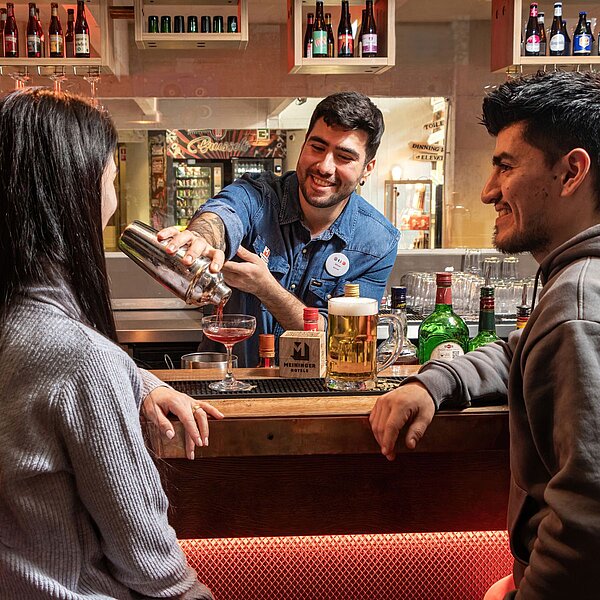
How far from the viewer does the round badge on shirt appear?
115 inches

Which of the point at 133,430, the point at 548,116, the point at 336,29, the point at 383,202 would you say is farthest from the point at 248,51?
the point at 133,430

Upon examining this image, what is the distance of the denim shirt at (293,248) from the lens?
2875mm

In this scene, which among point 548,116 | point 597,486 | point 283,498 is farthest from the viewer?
point 283,498

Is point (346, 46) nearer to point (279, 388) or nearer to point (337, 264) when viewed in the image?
point (337, 264)

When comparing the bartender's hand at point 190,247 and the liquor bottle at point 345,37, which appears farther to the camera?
the liquor bottle at point 345,37

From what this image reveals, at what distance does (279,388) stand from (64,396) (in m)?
0.74

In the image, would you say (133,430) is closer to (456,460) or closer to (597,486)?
(597,486)

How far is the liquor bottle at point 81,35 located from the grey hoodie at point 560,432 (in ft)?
10.9

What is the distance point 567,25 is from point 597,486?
13.9 ft

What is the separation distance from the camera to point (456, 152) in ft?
16.2

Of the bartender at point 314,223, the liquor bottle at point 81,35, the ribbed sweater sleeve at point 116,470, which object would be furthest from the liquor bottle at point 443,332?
the liquor bottle at point 81,35

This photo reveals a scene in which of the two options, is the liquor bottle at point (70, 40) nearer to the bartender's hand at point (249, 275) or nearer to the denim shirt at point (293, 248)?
the denim shirt at point (293, 248)

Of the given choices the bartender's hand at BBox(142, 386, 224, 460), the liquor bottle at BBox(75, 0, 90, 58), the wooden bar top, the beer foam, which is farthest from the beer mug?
the liquor bottle at BBox(75, 0, 90, 58)

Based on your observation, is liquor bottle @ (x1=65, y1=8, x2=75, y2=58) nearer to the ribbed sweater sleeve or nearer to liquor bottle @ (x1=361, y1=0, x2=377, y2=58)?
liquor bottle @ (x1=361, y1=0, x2=377, y2=58)
